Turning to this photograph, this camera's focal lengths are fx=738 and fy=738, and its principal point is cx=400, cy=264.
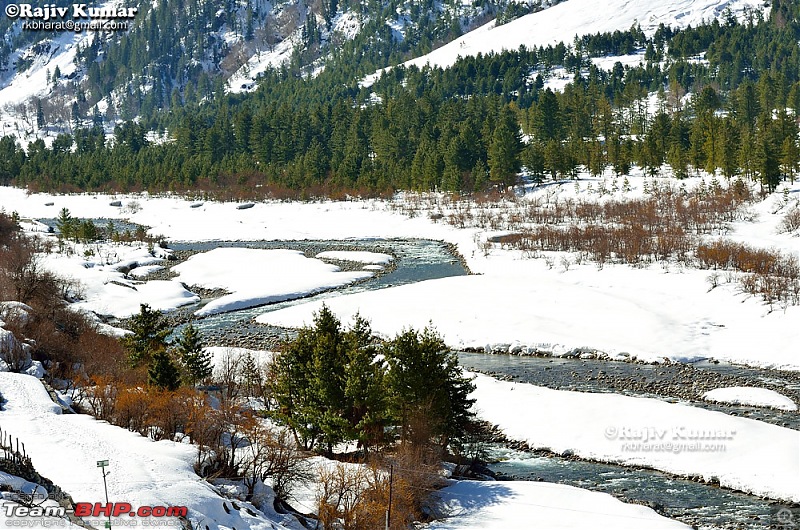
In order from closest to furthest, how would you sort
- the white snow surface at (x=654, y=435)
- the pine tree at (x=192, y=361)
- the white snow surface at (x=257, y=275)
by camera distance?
the white snow surface at (x=654, y=435) < the pine tree at (x=192, y=361) < the white snow surface at (x=257, y=275)

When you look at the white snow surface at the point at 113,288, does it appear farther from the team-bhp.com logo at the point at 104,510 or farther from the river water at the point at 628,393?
the team-bhp.com logo at the point at 104,510

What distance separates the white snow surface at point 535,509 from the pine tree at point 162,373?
41.5 ft

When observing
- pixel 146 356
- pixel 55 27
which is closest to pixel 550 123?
pixel 55 27

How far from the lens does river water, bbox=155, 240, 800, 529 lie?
24.1m

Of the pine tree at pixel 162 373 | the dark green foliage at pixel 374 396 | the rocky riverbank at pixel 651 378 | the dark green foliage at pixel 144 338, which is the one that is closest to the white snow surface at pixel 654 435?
the rocky riverbank at pixel 651 378

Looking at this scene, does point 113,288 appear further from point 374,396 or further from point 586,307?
point 374,396

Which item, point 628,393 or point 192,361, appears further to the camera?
point 192,361

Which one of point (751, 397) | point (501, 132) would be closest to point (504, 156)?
point (501, 132)

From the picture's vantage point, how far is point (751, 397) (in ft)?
104

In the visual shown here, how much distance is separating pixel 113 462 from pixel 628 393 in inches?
881

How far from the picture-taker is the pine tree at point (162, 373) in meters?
30.7

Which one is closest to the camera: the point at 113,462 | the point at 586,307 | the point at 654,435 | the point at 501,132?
the point at 113,462

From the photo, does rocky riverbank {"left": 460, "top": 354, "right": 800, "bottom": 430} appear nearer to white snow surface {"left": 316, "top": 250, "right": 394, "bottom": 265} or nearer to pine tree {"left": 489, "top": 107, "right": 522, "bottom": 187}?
white snow surface {"left": 316, "top": 250, "right": 394, "bottom": 265}

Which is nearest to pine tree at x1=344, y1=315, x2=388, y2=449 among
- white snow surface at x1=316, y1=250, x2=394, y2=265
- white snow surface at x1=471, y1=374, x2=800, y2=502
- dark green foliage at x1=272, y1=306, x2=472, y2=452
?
dark green foliage at x1=272, y1=306, x2=472, y2=452
